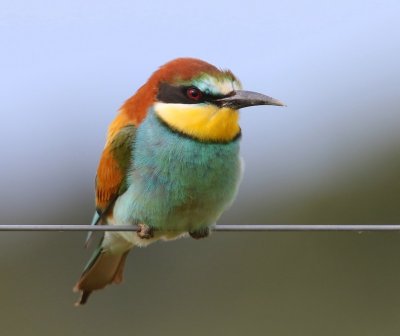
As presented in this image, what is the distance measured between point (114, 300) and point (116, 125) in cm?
308

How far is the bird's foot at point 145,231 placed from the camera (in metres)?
3.45

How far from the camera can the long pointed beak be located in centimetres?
330

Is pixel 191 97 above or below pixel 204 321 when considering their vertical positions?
above

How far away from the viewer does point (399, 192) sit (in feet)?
24.3

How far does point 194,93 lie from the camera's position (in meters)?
3.33

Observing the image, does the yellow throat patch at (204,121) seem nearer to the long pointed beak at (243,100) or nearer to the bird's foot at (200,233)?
the long pointed beak at (243,100)

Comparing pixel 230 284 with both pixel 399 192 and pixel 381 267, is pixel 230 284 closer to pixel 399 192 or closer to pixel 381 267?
pixel 381 267

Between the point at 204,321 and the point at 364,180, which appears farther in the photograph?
the point at 364,180

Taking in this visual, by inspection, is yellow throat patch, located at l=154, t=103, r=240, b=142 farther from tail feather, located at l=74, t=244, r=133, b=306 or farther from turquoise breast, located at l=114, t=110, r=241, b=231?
tail feather, located at l=74, t=244, r=133, b=306

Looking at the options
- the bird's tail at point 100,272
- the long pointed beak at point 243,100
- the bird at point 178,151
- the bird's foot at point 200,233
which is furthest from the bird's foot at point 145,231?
the long pointed beak at point 243,100

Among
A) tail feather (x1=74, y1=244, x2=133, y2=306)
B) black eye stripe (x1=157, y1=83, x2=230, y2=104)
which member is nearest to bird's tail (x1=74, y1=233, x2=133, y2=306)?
tail feather (x1=74, y1=244, x2=133, y2=306)

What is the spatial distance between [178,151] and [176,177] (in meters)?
0.07

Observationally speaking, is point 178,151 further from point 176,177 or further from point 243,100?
point 243,100

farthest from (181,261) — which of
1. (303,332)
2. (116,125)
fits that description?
(116,125)
